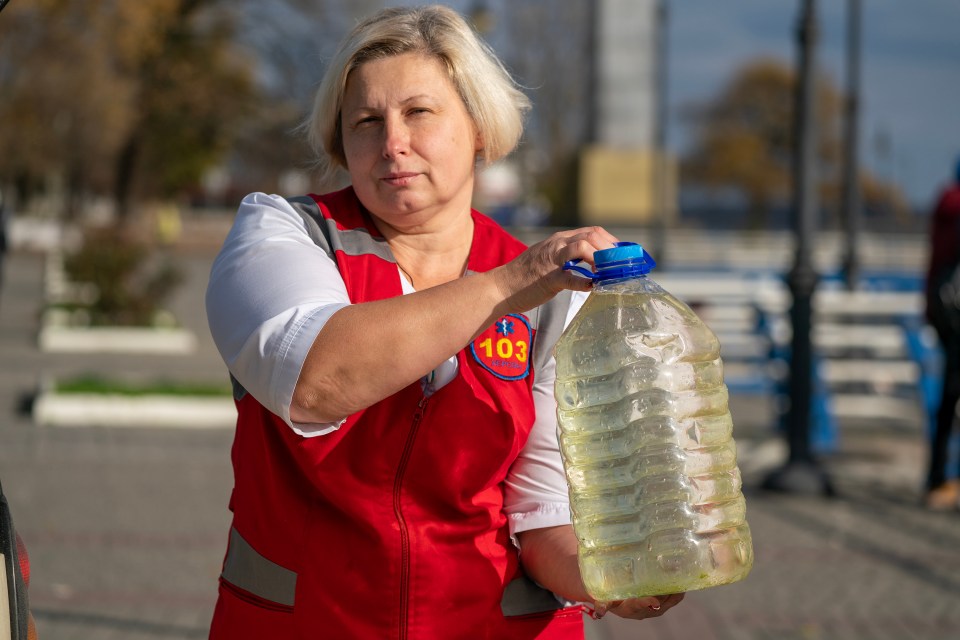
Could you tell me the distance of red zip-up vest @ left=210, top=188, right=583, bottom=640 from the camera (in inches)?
92.6

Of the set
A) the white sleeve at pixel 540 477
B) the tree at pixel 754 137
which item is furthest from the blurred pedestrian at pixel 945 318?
the tree at pixel 754 137

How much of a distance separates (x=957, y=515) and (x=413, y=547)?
722 cm

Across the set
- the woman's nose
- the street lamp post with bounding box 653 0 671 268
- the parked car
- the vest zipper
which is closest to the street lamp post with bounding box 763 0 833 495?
the vest zipper

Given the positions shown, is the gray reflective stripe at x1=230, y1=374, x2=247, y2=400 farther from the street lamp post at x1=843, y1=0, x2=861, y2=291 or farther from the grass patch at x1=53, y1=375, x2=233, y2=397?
the street lamp post at x1=843, y1=0, x2=861, y2=291

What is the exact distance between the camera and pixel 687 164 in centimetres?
9038

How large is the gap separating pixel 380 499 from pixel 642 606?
51 centimetres

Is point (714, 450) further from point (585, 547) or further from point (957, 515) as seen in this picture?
point (957, 515)

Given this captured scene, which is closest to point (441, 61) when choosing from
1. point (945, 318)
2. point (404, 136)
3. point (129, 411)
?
point (404, 136)

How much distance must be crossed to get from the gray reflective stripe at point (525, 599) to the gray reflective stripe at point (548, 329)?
1.42ft

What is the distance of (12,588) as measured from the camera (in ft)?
7.03

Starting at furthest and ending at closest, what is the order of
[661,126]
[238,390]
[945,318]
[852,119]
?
[661,126], [852,119], [945,318], [238,390]

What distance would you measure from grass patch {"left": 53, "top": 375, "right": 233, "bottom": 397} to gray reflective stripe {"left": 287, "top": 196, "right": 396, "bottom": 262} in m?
9.66

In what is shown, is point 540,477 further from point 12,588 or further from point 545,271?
point 12,588

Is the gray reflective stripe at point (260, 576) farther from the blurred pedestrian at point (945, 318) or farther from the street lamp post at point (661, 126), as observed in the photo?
the street lamp post at point (661, 126)
